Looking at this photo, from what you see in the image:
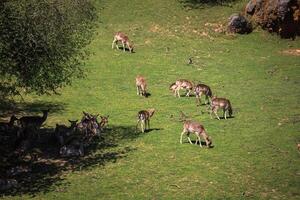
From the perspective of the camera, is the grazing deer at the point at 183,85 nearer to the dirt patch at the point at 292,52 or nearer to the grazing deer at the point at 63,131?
the grazing deer at the point at 63,131

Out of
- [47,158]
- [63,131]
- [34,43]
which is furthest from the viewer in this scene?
[63,131]

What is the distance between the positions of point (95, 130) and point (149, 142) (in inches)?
114

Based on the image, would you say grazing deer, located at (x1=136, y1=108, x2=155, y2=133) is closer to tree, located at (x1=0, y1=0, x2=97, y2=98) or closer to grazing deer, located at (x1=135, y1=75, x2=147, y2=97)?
tree, located at (x1=0, y1=0, x2=97, y2=98)

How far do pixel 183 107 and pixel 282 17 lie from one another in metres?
21.5

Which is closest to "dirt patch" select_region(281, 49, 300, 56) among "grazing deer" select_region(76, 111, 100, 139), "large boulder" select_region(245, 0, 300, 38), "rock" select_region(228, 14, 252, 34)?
"large boulder" select_region(245, 0, 300, 38)

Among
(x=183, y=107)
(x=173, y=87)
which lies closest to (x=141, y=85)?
(x=173, y=87)

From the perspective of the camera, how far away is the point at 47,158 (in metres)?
23.1

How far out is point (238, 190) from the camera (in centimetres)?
1952

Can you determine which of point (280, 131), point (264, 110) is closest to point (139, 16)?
point (264, 110)

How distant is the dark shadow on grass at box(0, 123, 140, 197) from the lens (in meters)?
20.3

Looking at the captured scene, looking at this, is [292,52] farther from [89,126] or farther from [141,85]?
[89,126]

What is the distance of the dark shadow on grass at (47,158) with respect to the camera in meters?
20.3

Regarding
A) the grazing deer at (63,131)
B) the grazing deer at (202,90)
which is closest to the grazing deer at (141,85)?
the grazing deer at (202,90)

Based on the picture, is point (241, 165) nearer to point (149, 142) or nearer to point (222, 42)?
point (149, 142)
